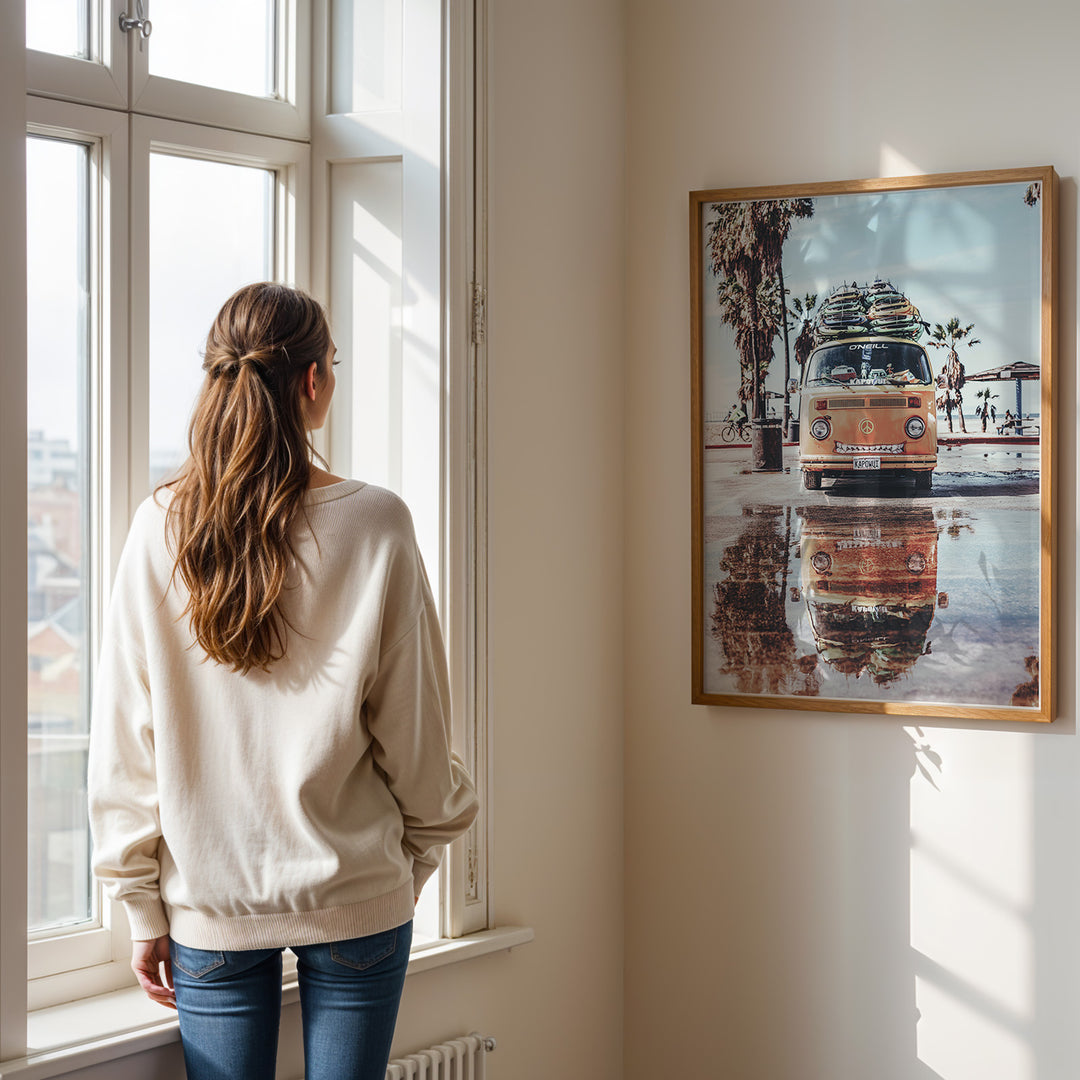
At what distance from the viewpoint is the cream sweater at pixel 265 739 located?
1482 millimetres

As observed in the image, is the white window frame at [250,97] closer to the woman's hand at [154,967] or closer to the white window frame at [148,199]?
the white window frame at [148,199]

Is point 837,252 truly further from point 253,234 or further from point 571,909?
point 571,909

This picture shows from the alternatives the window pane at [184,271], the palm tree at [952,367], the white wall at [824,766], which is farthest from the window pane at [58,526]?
the palm tree at [952,367]

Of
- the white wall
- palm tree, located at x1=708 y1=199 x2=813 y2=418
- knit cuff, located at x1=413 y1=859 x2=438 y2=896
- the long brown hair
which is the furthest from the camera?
palm tree, located at x1=708 y1=199 x2=813 y2=418

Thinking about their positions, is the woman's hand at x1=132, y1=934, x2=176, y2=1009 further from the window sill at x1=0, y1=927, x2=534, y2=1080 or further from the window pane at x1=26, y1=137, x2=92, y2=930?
the window pane at x1=26, y1=137, x2=92, y2=930

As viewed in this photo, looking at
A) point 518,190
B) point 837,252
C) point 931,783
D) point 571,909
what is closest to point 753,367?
point 837,252

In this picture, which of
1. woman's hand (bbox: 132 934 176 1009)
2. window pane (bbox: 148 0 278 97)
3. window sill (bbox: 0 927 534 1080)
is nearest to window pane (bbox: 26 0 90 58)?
window pane (bbox: 148 0 278 97)

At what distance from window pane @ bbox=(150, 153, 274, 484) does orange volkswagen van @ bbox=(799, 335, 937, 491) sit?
1.15 m

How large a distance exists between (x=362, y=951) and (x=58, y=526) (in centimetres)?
80

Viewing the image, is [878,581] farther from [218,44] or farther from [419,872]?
Answer: [218,44]

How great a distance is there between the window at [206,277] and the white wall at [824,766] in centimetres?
54

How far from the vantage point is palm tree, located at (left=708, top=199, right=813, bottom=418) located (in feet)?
7.92

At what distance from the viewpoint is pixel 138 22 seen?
1.86 m

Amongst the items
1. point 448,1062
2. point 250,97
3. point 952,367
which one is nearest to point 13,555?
point 250,97
